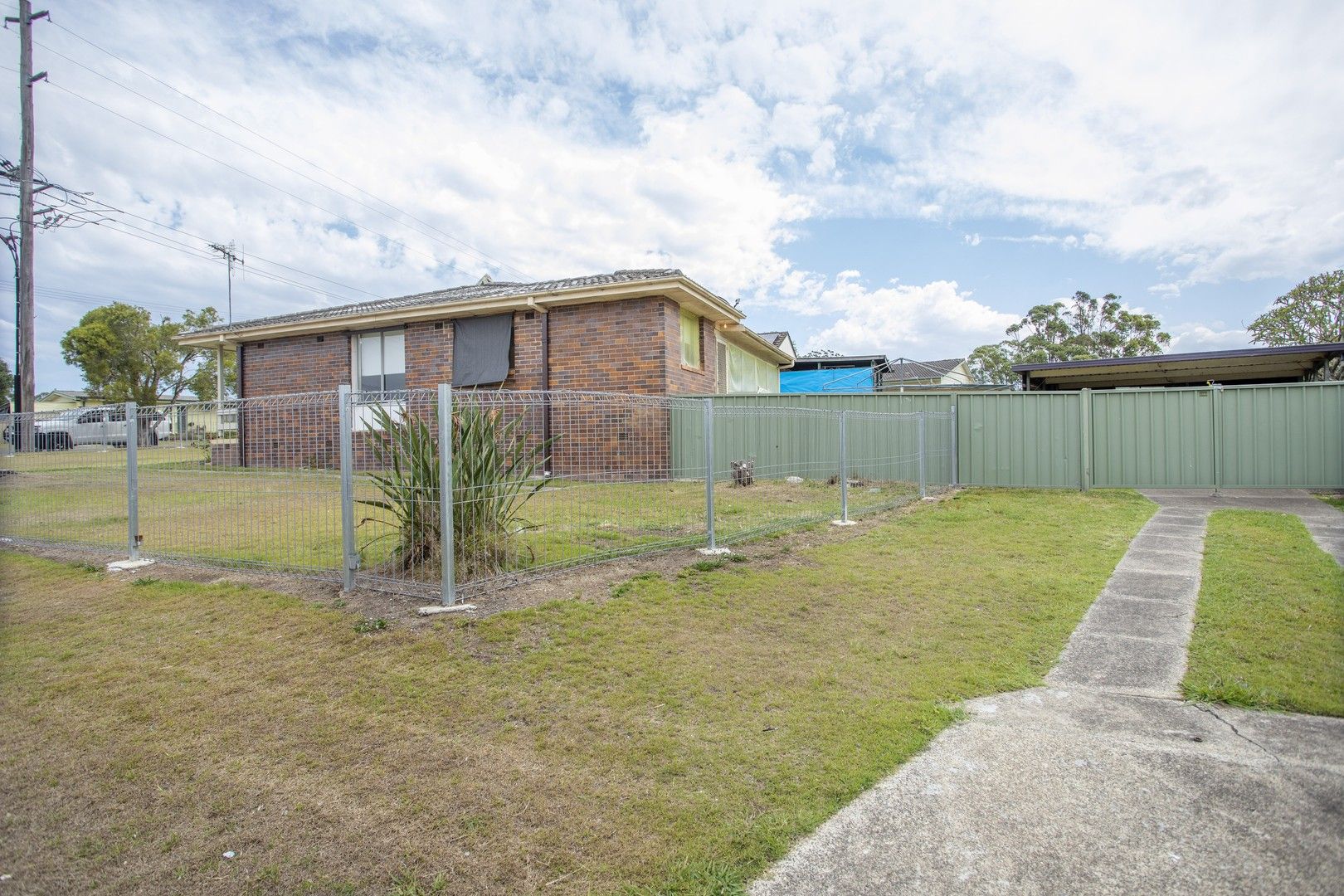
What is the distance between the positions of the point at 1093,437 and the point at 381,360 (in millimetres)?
13964

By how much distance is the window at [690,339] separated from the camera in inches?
506

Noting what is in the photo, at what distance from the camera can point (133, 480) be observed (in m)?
5.83

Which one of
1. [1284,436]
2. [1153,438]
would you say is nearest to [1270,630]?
[1153,438]

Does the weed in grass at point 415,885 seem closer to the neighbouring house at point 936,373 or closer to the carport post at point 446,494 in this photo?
the carport post at point 446,494

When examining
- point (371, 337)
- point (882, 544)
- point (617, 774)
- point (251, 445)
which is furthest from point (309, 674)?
point (371, 337)

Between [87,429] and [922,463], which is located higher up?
[87,429]

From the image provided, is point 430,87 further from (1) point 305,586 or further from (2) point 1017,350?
(2) point 1017,350

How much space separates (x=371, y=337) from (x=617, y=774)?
13.9m

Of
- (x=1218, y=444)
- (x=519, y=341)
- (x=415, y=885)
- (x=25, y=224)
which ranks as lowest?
(x=415, y=885)

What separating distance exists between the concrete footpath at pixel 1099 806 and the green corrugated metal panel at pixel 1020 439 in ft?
29.4

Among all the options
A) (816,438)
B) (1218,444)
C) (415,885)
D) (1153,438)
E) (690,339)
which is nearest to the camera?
(415,885)

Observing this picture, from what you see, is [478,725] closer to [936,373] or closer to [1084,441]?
[1084,441]

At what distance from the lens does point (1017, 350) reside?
40.2m

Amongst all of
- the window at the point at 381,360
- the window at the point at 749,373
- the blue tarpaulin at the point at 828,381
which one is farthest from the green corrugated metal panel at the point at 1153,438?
the window at the point at 381,360
